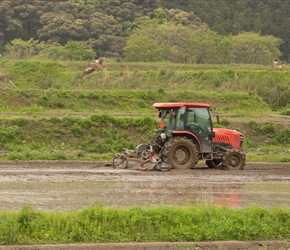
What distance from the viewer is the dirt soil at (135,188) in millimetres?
13656

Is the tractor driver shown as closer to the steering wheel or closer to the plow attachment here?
the steering wheel

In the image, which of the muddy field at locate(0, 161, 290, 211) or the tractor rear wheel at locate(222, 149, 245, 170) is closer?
the muddy field at locate(0, 161, 290, 211)

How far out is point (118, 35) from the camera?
7238 centimetres

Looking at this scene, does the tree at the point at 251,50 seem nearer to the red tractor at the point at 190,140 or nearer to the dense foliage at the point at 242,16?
the dense foliage at the point at 242,16

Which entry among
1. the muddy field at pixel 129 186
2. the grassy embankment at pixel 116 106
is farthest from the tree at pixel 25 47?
the muddy field at pixel 129 186

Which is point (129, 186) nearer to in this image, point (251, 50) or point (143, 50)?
point (143, 50)

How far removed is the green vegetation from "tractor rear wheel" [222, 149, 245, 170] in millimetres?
9569

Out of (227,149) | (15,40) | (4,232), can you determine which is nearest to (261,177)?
(227,149)

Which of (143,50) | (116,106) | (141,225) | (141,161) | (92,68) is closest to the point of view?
(141,225)

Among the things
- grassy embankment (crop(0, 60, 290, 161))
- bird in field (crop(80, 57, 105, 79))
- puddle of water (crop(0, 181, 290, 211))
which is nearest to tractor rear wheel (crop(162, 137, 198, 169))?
puddle of water (crop(0, 181, 290, 211))

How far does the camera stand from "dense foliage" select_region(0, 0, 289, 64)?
208 ft

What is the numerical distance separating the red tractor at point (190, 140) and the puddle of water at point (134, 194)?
317 cm

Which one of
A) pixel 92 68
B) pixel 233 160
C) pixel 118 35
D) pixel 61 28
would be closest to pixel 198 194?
pixel 233 160

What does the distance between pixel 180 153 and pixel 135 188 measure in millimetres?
4823
